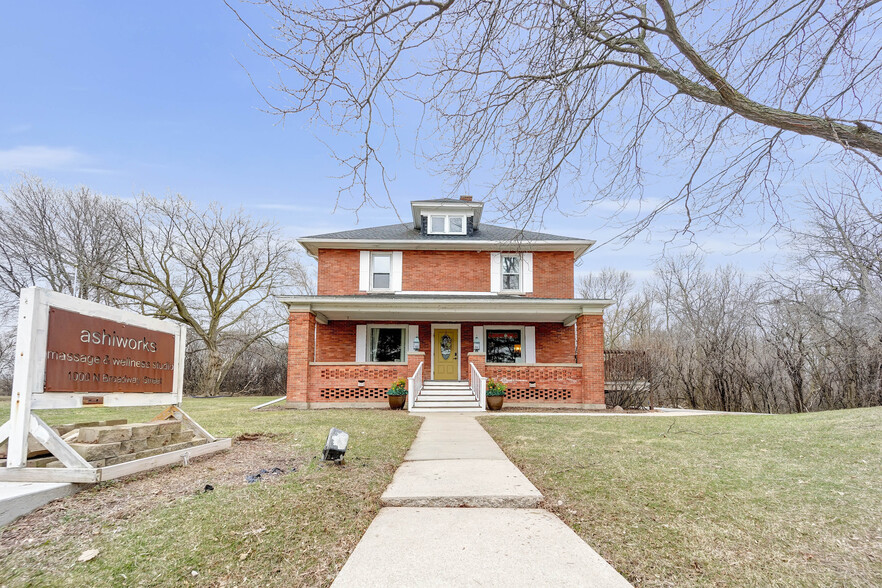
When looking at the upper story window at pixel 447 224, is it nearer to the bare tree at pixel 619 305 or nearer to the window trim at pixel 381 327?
the window trim at pixel 381 327

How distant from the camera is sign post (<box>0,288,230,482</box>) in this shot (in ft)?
11.7

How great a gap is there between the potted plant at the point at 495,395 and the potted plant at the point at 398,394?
2520 mm

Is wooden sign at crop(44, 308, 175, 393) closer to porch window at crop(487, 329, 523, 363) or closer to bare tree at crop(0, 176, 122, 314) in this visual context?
porch window at crop(487, 329, 523, 363)

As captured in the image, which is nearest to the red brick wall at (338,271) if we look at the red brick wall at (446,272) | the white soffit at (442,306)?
the red brick wall at (446,272)

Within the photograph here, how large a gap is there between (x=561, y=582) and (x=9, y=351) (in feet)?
106

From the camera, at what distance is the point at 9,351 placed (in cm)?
2462

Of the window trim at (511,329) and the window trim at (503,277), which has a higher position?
the window trim at (503,277)

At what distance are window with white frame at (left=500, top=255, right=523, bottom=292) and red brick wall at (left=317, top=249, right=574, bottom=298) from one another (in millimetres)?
586

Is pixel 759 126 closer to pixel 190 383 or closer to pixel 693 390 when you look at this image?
pixel 693 390

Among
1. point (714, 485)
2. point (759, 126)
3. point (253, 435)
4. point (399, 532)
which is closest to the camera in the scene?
point (399, 532)

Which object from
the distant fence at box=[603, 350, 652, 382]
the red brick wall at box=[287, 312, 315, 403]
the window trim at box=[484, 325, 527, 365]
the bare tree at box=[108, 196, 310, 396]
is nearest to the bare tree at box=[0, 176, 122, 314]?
the bare tree at box=[108, 196, 310, 396]

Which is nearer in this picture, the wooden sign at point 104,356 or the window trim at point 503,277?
the wooden sign at point 104,356

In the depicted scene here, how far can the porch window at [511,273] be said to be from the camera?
56.0 ft

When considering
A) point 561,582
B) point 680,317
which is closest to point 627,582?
point 561,582
